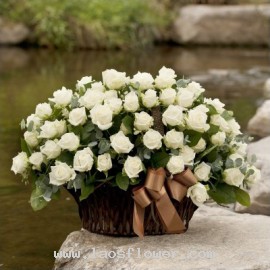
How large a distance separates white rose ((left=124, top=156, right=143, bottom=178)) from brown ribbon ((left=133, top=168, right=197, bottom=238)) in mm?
83

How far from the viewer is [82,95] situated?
4270 mm

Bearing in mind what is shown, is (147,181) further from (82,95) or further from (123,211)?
(82,95)

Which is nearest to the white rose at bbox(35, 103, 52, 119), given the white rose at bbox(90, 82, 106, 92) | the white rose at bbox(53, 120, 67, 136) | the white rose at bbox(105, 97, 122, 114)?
the white rose at bbox(53, 120, 67, 136)

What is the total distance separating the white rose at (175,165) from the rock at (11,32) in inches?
662

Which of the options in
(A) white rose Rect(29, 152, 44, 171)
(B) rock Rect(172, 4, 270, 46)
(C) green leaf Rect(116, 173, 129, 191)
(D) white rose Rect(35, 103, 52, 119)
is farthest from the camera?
(B) rock Rect(172, 4, 270, 46)

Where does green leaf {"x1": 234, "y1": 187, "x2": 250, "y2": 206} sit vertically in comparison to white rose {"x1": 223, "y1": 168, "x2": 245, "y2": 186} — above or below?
below

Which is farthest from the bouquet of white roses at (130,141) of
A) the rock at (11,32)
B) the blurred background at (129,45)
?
the rock at (11,32)

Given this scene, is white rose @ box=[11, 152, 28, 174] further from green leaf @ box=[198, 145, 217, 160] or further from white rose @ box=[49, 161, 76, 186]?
green leaf @ box=[198, 145, 217, 160]

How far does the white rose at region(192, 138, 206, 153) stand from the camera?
4.09 meters

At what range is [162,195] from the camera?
3.94m

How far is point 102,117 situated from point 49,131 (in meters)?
0.27

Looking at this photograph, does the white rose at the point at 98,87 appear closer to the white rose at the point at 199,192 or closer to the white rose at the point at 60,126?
the white rose at the point at 60,126

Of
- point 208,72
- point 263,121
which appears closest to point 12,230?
point 263,121

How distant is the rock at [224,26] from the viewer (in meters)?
21.5
